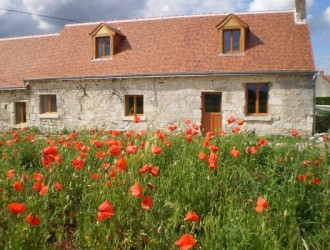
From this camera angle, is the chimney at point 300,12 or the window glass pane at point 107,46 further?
the window glass pane at point 107,46

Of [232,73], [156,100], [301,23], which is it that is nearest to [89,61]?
[156,100]

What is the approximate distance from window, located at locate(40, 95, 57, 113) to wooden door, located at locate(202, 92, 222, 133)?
25.3 ft

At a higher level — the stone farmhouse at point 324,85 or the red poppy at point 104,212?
the stone farmhouse at point 324,85

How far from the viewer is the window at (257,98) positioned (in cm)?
1386

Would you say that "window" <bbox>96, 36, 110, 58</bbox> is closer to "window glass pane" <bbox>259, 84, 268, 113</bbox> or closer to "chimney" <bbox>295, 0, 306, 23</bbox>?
"window glass pane" <bbox>259, 84, 268, 113</bbox>

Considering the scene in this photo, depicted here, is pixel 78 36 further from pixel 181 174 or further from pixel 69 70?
pixel 181 174

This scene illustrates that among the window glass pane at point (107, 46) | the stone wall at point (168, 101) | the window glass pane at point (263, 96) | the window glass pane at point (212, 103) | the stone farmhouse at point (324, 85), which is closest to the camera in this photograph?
the stone wall at point (168, 101)

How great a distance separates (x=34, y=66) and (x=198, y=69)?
9243 millimetres

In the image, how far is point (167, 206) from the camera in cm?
327

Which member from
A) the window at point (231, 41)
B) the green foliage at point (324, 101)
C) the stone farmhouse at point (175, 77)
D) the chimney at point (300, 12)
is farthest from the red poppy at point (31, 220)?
the green foliage at point (324, 101)

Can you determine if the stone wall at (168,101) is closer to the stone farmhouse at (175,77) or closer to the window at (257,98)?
the stone farmhouse at (175,77)

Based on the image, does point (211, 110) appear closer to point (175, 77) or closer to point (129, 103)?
point (175, 77)

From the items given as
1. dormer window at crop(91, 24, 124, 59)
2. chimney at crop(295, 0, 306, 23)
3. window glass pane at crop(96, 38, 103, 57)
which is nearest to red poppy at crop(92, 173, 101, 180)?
dormer window at crop(91, 24, 124, 59)

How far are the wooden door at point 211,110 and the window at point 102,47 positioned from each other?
5714mm
